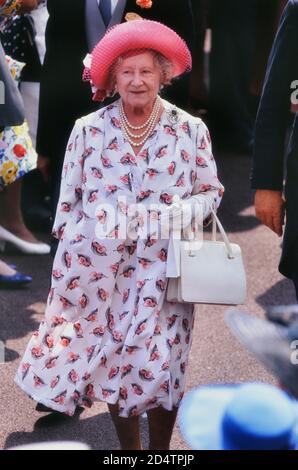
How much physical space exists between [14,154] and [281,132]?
7.48 feet

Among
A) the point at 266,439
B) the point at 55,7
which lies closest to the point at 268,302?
the point at 55,7

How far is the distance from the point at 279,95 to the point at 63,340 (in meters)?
1.14

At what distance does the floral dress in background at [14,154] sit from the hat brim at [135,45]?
203 cm

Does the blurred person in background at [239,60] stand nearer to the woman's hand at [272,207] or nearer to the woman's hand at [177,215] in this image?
the woman's hand at [272,207]

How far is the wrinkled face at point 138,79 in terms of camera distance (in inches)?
139

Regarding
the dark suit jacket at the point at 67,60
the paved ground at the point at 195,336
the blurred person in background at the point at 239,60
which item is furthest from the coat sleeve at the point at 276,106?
the blurred person in background at the point at 239,60

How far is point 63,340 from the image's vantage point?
363cm

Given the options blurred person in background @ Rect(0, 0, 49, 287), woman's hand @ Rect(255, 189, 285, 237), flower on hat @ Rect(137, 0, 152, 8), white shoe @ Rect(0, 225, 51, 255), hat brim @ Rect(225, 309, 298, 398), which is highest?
flower on hat @ Rect(137, 0, 152, 8)

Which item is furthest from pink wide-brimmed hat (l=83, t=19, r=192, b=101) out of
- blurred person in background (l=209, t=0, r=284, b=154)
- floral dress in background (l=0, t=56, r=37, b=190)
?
blurred person in background (l=209, t=0, r=284, b=154)

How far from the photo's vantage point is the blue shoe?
559 centimetres

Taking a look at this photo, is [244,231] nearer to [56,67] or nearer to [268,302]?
[268,302]

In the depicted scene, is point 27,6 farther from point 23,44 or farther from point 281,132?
point 281,132

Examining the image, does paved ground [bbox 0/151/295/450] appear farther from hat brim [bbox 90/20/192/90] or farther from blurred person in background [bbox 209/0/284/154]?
hat brim [bbox 90/20/192/90]
